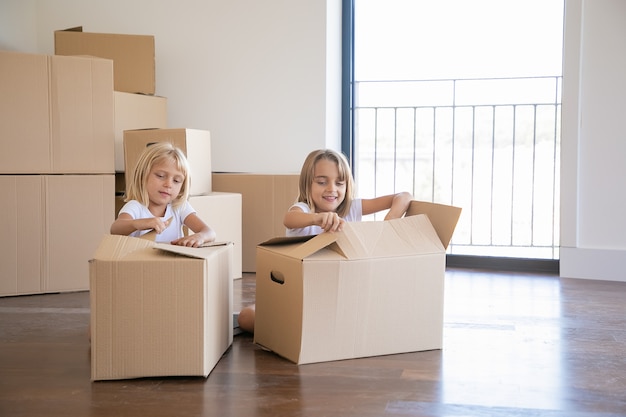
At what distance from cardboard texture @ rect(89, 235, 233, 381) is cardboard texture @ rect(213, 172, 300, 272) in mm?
1577

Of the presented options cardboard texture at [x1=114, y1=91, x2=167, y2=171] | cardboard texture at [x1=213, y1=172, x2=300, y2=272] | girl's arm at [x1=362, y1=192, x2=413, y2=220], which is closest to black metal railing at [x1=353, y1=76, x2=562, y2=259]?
cardboard texture at [x1=213, y1=172, x2=300, y2=272]

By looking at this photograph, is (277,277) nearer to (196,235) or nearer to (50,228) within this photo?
(196,235)

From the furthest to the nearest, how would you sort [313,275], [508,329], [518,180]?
[518,180]
[508,329]
[313,275]

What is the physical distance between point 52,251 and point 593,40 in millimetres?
2602

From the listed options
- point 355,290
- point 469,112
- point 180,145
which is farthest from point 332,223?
point 469,112

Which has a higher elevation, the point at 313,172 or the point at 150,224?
the point at 313,172

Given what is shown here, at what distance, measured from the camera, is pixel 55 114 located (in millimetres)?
2898

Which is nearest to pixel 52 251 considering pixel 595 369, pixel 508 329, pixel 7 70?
pixel 7 70

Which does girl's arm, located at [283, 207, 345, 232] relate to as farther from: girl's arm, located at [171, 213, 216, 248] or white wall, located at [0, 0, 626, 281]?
white wall, located at [0, 0, 626, 281]

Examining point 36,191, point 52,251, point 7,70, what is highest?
point 7,70

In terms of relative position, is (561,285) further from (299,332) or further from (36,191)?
(36,191)

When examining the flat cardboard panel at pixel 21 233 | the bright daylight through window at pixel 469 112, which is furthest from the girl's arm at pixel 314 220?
the bright daylight through window at pixel 469 112

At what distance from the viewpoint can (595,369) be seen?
6.18ft

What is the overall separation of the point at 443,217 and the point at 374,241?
26cm
